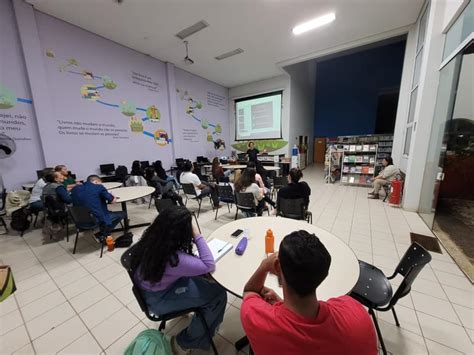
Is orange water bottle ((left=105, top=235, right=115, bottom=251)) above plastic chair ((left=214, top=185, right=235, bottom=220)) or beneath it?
beneath

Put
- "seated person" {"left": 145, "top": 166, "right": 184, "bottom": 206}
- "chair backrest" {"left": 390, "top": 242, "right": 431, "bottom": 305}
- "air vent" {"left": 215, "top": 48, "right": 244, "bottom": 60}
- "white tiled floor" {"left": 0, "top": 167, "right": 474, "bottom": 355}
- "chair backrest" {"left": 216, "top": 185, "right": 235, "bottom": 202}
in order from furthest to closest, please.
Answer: "air vent" {"left": 215, "top": 48, "right": 244, "bottom": 60}
"seated person" {"left": 145, "top": 166, "right": 184, "bottom": 206}
"chair backrest" {"left": 216, "top": 185, "right": 235, "bottom": 202}
"white tiled floor" {"left": 0, "top": 167, "right": 474, "bottom": 355}
"chair backrest" {"left": 390, "top": 242, "right": 431, "bottom": 305}

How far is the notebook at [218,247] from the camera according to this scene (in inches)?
53.1

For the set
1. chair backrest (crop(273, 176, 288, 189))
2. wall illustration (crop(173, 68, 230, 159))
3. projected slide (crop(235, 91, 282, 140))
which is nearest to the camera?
chair backrest (crop(273, 176, 288, 189))

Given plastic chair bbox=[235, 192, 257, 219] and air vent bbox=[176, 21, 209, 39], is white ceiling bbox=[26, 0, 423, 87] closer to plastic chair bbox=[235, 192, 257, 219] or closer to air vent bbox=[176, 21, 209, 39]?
air vent bbox=[176, 21, 209, 39]

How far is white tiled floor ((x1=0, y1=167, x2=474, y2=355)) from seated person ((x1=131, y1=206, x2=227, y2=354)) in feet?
1.14

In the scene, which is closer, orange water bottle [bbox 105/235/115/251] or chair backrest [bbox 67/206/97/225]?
chair backrest [bbox 67/206/97/225]

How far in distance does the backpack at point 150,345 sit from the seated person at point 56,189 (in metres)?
2.59

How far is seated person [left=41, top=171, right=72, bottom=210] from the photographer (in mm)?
2891

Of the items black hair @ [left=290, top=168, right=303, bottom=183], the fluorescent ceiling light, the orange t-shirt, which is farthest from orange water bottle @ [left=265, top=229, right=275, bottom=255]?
the fluorescent ceiling light

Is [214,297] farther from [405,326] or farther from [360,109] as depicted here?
[360,109]

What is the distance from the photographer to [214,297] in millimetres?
1291

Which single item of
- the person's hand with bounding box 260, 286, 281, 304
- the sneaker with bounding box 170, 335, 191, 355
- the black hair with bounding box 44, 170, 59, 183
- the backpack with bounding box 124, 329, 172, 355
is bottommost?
the sneaker with bounding box 170, 335, 191, 355

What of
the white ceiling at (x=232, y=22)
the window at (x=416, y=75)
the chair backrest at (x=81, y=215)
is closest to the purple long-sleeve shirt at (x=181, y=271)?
the chair backrest at (x=81, y=215)

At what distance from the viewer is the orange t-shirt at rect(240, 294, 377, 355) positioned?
23.3 inches
